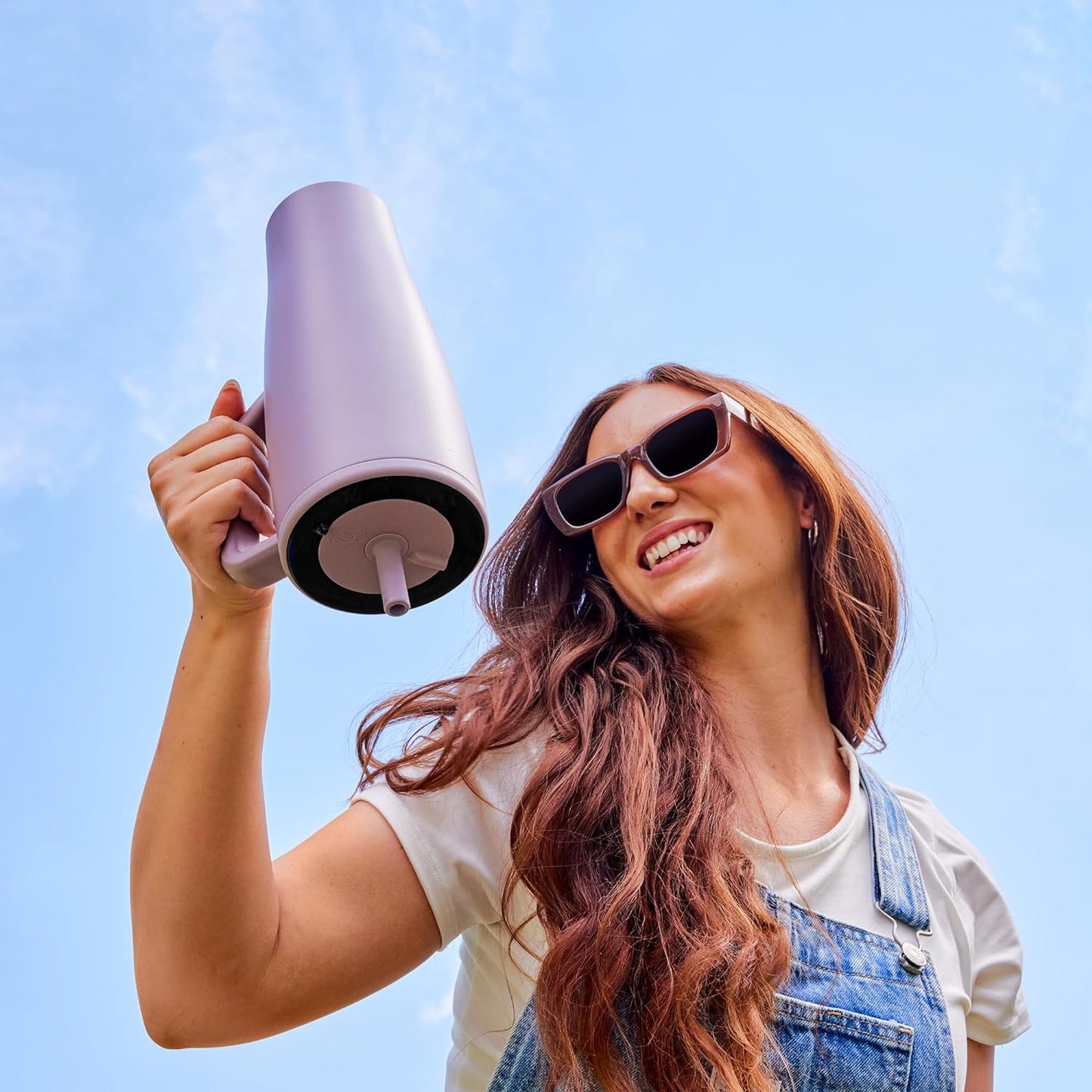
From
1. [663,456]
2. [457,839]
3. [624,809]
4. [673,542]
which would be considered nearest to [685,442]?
[663,456]

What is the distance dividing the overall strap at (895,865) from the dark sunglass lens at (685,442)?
698 mm

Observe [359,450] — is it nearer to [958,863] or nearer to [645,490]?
[645,490]

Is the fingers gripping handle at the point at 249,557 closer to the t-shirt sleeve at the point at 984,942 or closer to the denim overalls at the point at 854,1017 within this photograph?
the denim overalls at the point at 854,1017

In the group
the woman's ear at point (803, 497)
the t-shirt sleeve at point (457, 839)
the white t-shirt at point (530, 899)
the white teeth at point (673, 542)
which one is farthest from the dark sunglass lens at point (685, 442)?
the t-shirt sleeve at point (457, 839)

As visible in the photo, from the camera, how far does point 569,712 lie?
2051 mm

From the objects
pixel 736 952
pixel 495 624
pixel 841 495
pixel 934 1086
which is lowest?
pixel 934 1086

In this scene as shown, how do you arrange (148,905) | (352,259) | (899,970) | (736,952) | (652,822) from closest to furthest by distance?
1. (148,905)
2. (352,259)
3. (736,952)
4. (652,822)
5. (899,970)

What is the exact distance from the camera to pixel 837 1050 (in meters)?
1.84

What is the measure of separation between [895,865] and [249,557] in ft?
4.31

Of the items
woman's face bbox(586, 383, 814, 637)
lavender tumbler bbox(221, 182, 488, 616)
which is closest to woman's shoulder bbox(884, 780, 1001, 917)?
woman's face bbox(586, 383, 814, 637)

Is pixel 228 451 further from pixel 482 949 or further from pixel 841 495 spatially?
pixel 841 495

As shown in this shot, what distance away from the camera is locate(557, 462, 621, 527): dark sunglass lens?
2.39 m

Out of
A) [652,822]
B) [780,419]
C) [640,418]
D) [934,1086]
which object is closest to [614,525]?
[640,418]

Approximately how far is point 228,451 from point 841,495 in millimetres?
1420
